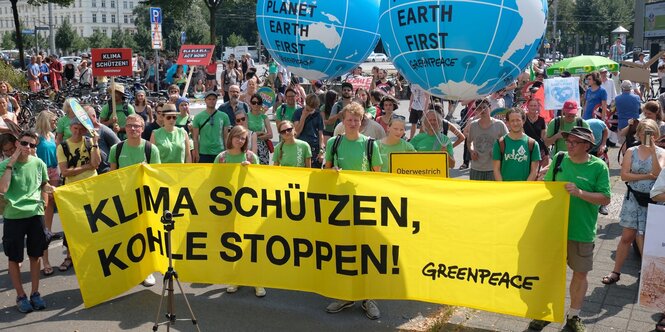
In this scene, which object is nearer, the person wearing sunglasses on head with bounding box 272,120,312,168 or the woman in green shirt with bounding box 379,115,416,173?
the woman in green shirt with bounding box 379,115,416,173

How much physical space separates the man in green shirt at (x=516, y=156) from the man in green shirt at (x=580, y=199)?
1.37 meters

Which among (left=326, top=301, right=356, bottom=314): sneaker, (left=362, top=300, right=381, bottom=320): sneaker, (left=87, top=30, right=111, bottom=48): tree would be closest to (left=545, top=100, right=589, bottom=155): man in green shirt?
(left=362, top=300, right=381, bottom=320): sneaker

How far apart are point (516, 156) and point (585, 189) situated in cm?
157

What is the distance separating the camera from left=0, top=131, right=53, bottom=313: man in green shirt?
5988 millimetres

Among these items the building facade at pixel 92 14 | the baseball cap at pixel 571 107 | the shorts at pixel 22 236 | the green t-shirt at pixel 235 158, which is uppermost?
the building facade at pixel 92 14

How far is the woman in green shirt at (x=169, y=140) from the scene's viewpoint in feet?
24.5

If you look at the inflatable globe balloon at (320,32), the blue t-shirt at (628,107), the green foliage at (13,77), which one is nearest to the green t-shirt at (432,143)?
the inflatable globe balloon at (320,32)

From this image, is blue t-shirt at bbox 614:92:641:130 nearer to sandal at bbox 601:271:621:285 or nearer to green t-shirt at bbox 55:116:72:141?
sandal at bbox 601:271:621:285

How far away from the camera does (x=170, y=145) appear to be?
7.52 meters

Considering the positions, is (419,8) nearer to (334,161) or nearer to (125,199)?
(334,161)

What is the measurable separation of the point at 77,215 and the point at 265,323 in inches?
76.7

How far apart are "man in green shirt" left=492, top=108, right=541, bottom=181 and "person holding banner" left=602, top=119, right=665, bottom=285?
2.94 feet

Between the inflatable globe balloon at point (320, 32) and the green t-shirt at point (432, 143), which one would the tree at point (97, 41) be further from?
the green t-shirt at point (432, 143)

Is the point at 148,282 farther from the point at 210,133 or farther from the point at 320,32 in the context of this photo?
the point at 320,32
